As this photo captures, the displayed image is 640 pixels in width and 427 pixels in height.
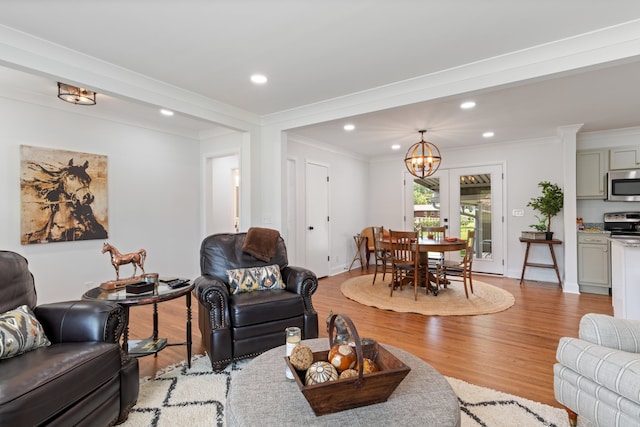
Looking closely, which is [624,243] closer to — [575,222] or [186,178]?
[575,222]

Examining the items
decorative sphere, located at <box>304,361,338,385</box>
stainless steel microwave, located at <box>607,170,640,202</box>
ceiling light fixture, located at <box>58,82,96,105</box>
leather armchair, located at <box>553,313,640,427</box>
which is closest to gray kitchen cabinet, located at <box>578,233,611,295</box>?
stainless steel microwave, located at <box>607,170,640,202</box>

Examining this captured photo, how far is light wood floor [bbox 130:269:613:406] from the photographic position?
2.41 metres

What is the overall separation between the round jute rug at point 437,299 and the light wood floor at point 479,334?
139 mm

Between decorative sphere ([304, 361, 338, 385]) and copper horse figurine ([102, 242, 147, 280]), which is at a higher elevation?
copper horse figurine ([102, 242, 147, 280])

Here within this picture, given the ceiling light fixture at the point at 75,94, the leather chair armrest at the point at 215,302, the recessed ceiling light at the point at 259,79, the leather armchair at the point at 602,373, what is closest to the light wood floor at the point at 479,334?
the leather armchair at the point at 602,373

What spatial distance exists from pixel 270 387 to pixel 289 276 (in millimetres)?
Result: 1643

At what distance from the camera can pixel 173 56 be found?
2.67 meters

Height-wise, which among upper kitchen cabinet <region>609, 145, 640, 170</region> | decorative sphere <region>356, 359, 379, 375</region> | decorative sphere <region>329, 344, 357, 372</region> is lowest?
decorative sphere <region>356, 359, 379, 375</region>

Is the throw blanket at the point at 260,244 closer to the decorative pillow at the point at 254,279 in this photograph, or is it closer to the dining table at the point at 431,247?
the decorative pillow at the point at 254,279

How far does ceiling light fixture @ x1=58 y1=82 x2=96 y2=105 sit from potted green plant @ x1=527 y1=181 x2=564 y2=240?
20.9 feet

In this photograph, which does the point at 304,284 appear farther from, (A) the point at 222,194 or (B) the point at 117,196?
(A) the point at 222,194

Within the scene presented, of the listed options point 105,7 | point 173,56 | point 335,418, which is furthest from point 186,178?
point 335,418

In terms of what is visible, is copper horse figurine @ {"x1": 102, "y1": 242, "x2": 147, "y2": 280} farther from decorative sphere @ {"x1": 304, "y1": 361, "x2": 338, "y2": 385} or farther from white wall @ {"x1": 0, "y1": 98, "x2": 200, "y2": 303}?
decorative sphere @ {"x1": 304, "y1": 361, "x2": 338, "y2": 385}

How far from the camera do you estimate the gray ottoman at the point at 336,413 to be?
1.17 meters
